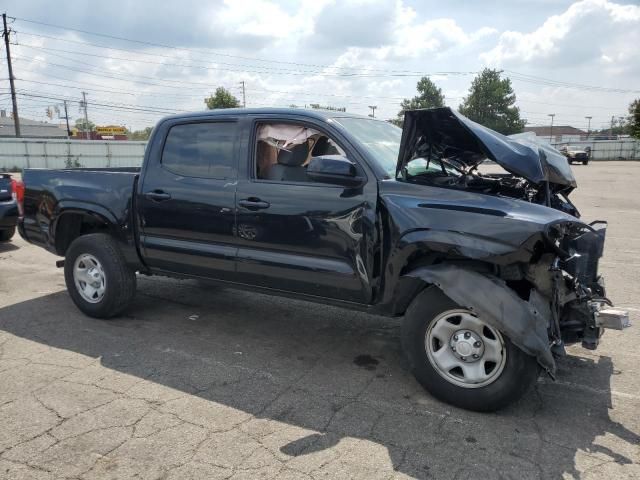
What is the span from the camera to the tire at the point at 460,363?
126 inches

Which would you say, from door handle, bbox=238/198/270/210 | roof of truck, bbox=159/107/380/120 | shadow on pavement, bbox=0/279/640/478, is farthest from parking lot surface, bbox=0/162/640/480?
roof of truck, bbox=159/107/380/120

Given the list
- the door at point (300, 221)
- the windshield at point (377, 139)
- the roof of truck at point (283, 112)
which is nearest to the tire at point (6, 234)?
the roof of truck at point (283, 112)

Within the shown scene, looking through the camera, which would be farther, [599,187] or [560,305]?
[599,187]

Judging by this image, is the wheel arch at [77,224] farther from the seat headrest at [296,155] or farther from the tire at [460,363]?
the tire at [460,363]

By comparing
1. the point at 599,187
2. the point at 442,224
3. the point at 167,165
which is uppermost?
the point at 167,165

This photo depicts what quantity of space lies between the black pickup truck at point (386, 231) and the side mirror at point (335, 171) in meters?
0.01

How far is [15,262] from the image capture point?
7633 millimetres

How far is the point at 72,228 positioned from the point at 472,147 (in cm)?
400

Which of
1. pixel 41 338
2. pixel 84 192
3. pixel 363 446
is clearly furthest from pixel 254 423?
pixel 84 192

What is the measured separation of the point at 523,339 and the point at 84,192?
4.06 metres

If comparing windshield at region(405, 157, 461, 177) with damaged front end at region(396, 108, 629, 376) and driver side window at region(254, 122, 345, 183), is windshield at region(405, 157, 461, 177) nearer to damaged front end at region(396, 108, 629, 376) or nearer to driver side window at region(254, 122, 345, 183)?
damaged front end at region(396, 108, 629, 376)

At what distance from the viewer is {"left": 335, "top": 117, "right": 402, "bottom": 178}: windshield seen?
3887 millimetres

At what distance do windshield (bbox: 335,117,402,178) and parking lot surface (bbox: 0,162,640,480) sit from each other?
1.55 metres

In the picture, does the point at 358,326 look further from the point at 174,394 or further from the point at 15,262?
the point at 15,262
